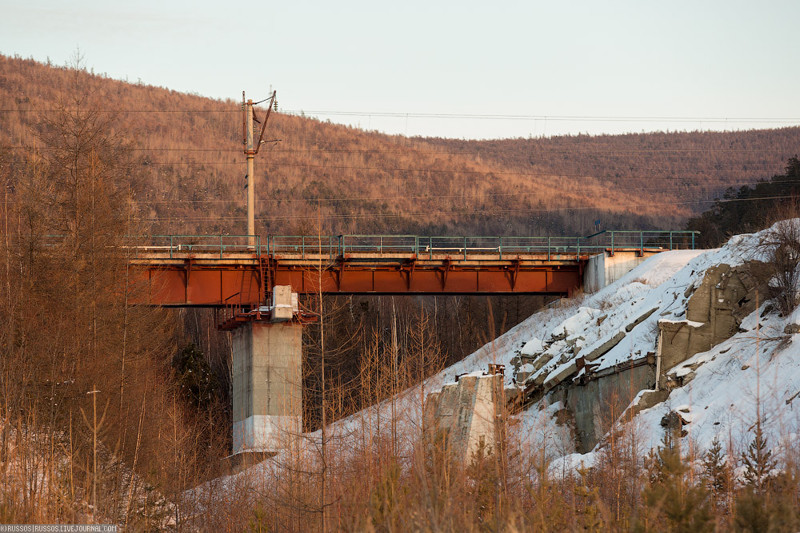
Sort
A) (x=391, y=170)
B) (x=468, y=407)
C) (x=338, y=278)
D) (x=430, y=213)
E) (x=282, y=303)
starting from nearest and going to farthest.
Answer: (x=468, y=407) < (x=282, y=303) < (x=338, y=278) < (x=430, y=213) < (x=391, y=170)

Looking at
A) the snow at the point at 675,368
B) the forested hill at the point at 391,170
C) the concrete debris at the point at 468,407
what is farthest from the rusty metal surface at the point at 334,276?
the forested hill at the point at 391,170

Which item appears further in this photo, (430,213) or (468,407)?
(430,213)

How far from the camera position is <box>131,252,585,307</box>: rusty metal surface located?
41344 millimetres

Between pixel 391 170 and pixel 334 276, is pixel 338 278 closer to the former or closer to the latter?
pixel 334 276

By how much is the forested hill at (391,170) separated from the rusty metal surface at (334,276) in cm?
3023

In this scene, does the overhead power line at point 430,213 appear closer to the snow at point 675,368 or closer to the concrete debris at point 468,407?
the snow at point 675,368

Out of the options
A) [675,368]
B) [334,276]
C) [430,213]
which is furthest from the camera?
[430,213]

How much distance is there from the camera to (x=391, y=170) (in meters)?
132

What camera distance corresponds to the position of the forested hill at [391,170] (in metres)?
106

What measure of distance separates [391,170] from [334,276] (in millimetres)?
90392

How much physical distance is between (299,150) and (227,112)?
19.7 m

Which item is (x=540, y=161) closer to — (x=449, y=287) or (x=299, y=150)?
(x=299, y=150)

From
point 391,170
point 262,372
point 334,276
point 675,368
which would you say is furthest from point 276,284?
point 391,170

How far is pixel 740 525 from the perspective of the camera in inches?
451
